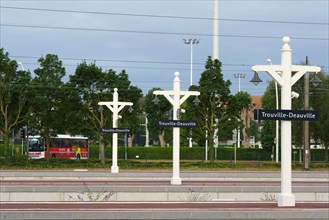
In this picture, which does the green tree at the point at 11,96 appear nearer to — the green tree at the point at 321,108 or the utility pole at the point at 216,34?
the utility pole at the point at 216,34

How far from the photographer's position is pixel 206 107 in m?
58.8

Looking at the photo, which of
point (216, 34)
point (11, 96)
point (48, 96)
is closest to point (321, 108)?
point (216, 34)

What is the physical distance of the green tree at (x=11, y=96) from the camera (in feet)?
186

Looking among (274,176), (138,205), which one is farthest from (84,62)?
(138,205)

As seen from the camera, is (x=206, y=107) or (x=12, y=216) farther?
(x=206, y=107)

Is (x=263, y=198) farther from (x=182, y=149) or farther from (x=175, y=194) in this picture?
(x=182, y=149)

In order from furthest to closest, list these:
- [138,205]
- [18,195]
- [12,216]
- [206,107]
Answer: [206,107], [18,195], [138,205], [12,216]

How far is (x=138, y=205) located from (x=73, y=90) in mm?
40799

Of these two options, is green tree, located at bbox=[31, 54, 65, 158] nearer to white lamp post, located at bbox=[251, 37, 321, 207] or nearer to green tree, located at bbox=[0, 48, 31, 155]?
green tree, located at bbox=[0, 48, 31, 155]

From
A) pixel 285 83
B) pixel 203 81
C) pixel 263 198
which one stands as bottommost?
pixel 263 198

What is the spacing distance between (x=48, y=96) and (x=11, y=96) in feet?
12.0

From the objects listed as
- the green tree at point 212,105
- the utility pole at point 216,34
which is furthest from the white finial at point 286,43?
the utility pole at point 216,34

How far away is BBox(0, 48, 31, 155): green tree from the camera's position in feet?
186

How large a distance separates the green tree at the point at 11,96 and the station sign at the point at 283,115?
39.0 m
